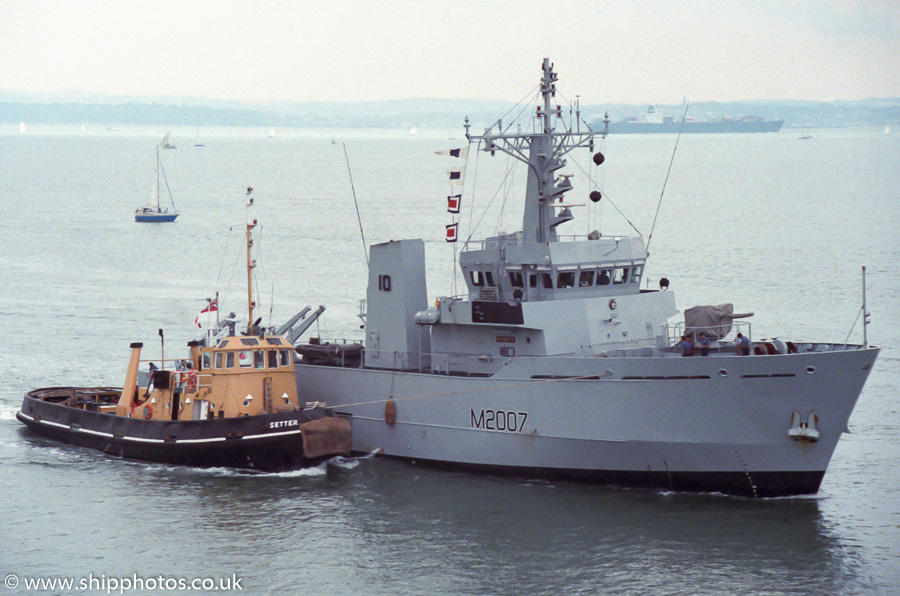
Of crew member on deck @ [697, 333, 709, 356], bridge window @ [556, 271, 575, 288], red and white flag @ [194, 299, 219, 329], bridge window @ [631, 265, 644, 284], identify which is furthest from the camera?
red and white flag @ [194, 299, 219, 329]

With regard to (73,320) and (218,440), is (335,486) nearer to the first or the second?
(218,440)

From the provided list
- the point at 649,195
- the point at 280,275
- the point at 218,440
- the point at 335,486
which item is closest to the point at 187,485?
the point at 218,440

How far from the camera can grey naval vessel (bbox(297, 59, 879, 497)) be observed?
21.7 m

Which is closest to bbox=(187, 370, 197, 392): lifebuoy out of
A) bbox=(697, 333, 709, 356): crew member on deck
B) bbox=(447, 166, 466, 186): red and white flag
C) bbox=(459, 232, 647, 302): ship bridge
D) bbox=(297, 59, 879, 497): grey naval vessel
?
bbox=(297, 59, 879, 497): grey naval vessel

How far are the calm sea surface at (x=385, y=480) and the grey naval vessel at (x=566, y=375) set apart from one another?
700 mm

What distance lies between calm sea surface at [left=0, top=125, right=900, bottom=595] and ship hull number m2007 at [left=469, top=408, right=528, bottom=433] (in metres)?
1.22

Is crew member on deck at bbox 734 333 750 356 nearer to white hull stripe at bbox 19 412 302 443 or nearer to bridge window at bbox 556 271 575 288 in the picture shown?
bridge window at bbox 556 271 575 288

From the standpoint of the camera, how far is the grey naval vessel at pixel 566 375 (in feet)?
71.1

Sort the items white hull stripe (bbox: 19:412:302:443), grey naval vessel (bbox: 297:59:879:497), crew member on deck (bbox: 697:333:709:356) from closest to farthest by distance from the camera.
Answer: grey naval vessel (bbox: 297:59:879:497) → crew member on deck (bbox: 697:333:709:356) → white hull stripe (bbox: 19:412:302:443)

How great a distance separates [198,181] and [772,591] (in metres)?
110

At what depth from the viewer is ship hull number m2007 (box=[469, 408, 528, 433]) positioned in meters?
23.7

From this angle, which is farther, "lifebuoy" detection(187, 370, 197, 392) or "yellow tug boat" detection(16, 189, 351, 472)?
"lifebuoy" detection(187, 370, 197, 392)

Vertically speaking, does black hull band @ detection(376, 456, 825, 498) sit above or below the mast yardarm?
below

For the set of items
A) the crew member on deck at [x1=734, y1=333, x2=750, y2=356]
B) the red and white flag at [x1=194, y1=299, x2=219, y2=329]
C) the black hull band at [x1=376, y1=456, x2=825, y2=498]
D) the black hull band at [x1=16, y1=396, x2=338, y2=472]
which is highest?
the red and white flag at [x1=194, y1=299, x2=219, y2=329]
